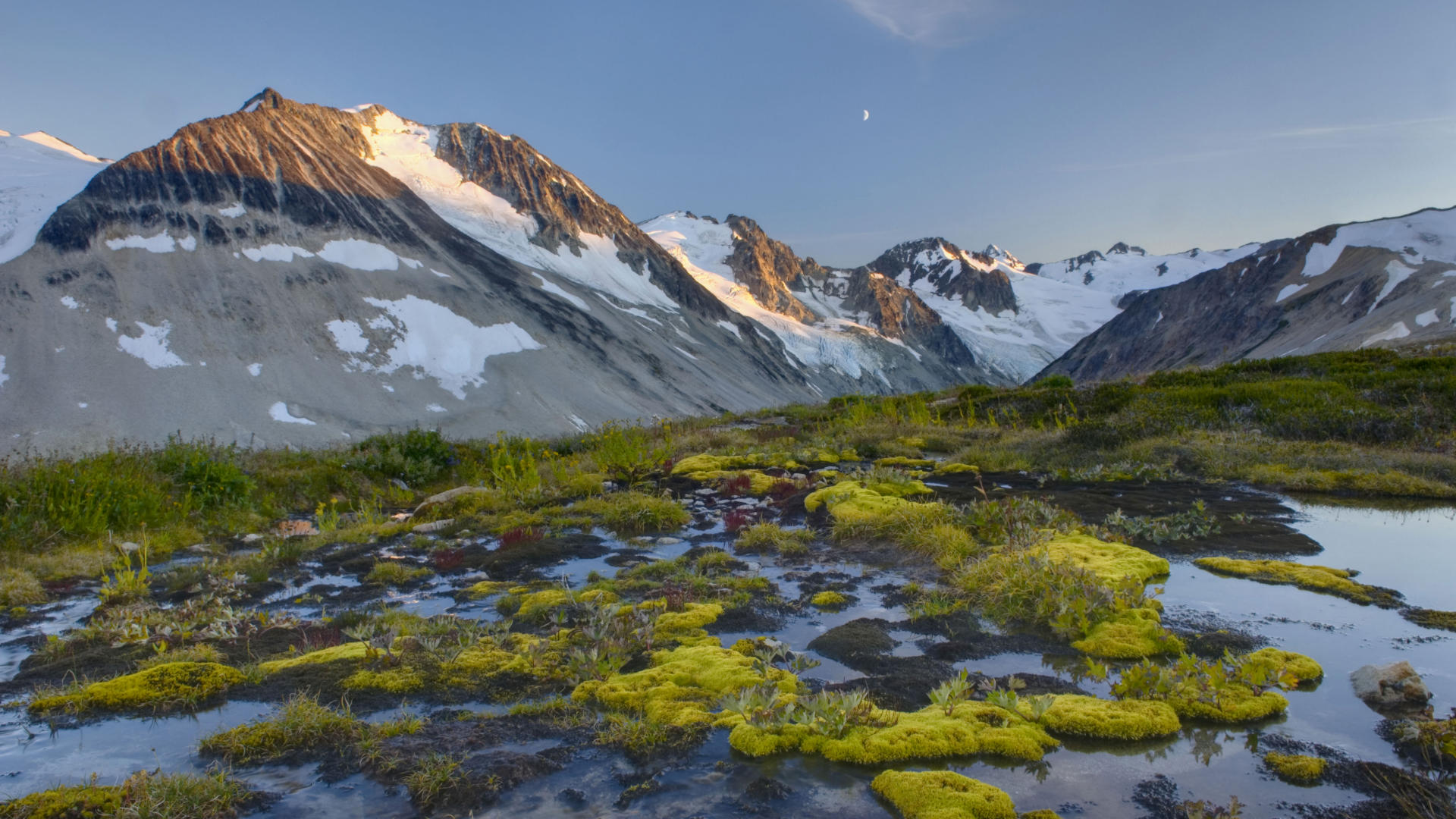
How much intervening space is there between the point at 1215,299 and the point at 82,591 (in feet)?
473

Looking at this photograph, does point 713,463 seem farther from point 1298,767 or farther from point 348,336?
point 348,336

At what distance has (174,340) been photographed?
201 ft

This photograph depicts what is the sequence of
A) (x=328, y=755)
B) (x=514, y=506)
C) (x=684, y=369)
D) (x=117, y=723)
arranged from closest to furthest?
(x=328, y=755), (x=117, y=723), (x=514, y=506), (x=684, y=369)

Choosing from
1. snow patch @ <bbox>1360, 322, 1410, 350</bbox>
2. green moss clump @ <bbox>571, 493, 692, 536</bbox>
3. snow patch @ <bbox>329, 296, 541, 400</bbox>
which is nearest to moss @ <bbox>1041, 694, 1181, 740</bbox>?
green moss clump @ <bbox>571, 493, 692, 536</bbox>

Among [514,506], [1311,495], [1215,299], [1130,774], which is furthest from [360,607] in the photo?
[1215,299]

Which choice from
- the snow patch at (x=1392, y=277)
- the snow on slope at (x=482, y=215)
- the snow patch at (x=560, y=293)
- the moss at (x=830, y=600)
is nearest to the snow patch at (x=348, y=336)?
the snow patch at (x=560, y=293)

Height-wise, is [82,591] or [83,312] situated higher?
[83,312]

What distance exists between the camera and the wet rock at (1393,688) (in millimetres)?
4934

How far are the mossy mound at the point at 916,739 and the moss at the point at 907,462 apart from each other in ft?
40.9

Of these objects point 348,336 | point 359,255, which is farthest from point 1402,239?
point 359,255

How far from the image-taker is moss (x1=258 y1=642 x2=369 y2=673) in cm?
614

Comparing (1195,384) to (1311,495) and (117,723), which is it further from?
(117,723)

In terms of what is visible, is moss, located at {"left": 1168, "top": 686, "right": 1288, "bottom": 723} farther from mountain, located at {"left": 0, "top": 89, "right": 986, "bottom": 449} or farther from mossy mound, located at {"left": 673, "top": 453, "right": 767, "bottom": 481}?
mountain, located at {"left": 0, "top": 89, "right": 986, "bottom": 449}

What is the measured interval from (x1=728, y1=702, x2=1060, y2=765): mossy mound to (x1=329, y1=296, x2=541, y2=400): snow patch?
69.1m
